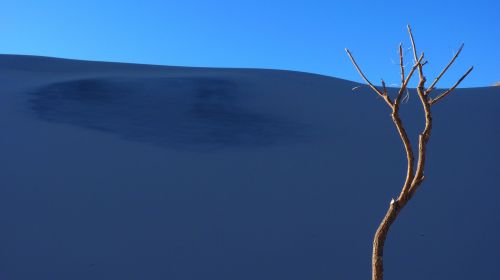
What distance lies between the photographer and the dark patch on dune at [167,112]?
918 cm

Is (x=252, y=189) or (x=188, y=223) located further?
(x=252, y=189)

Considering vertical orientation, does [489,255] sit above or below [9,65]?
below

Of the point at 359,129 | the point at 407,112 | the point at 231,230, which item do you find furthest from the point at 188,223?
the point at 407,112

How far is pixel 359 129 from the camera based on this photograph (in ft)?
32.8

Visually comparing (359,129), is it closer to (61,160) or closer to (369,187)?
(369,187)

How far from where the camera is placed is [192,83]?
39.3 ft

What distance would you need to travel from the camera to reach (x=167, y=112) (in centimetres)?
1026

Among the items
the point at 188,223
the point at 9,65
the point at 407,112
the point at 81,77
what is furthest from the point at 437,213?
the point at 9,65

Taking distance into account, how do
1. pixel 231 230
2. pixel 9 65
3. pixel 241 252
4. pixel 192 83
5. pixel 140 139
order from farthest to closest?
pixel 9 65 → pixel 192 83 → pixel 140 139 → pixel 231 230 → pixel 241 252

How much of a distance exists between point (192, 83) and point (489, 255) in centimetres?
684

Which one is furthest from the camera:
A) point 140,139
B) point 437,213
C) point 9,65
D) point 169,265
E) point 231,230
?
point 9,65

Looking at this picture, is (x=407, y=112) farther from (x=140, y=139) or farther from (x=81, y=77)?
(x=81, y=77)

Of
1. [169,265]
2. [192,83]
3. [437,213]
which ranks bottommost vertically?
[169,265]

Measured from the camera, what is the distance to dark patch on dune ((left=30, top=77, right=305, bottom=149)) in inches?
361
